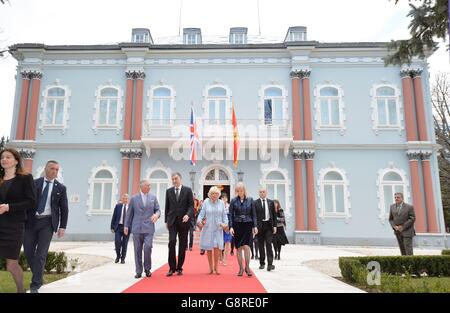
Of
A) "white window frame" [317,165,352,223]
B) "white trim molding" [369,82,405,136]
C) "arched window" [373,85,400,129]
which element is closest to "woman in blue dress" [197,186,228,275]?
"white window frame" [317,165,352,223]

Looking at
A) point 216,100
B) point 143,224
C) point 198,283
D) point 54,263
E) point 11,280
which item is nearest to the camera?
point 198,283

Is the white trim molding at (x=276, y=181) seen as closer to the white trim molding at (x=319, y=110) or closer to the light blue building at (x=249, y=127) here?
the light blue building at (x=249, y=127)

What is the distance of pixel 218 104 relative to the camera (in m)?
20.5

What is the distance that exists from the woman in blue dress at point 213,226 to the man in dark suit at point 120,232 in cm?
291

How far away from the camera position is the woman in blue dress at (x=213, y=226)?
7.72 m

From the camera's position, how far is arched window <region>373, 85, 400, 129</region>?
1988 centimetres

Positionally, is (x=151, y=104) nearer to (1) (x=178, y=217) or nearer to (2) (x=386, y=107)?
(2) (x=386, y=107)

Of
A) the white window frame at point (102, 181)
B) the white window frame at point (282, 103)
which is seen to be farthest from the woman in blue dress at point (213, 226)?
the white window frame at point (102, 181)

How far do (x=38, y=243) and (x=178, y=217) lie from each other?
9.11 ft

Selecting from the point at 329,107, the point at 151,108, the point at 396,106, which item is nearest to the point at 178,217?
the point at 151,108

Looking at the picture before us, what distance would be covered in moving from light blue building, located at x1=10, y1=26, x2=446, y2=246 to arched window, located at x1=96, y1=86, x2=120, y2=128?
0.06 m

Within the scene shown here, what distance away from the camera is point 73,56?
2120 cm

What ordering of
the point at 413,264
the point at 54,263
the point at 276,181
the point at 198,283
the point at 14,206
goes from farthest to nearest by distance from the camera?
the point at 276,181 < the point at 413,264 < the point at 54,263 < the point at 198,283 < the point at 14,206

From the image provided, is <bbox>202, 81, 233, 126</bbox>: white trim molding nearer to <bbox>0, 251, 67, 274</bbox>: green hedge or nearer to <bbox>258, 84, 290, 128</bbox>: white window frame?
<bbox>258, 84, 290, 128</bbox>: white window frame
